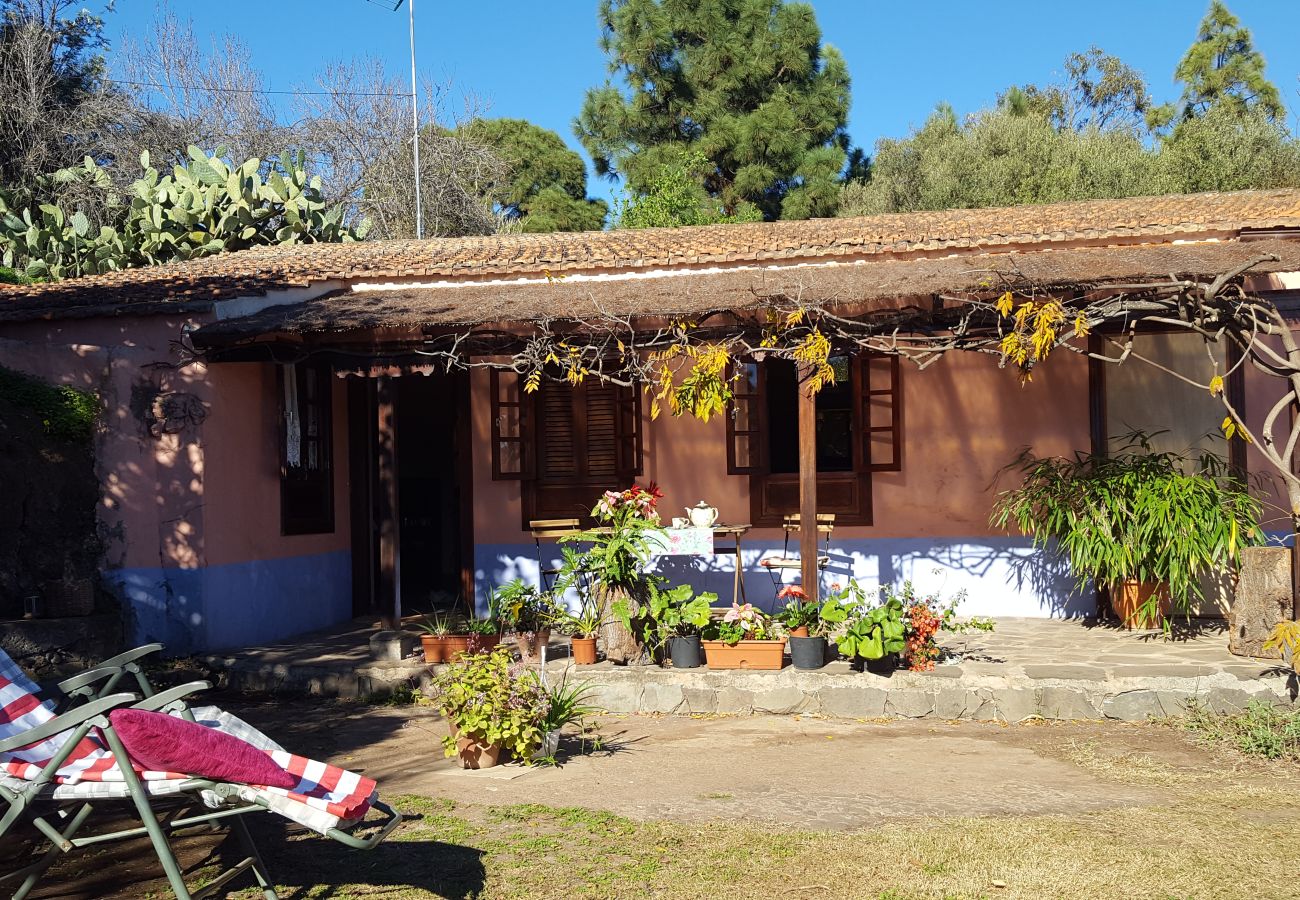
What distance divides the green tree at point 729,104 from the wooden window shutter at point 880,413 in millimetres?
14623

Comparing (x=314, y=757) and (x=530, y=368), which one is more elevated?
(x=530, y=368)

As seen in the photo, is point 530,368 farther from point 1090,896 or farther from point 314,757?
point 1090,896

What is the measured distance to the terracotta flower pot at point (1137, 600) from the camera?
8758 millimetres

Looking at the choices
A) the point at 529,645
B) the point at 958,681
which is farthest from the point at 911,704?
the point at 529,645

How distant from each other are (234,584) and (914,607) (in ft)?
18.1

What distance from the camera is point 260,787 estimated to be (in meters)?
3.68

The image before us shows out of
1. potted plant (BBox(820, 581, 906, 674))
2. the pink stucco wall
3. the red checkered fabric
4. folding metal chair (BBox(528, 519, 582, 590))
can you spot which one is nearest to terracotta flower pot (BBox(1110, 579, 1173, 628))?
the pink stucco wall

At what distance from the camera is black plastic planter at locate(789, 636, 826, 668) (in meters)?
7.66

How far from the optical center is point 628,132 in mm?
25875

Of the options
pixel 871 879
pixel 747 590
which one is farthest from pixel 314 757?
pixel 747 590

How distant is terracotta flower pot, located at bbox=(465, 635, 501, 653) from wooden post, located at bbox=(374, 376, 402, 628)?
0.90m

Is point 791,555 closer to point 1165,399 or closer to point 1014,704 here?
point 1014,704

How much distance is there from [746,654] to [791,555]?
2.41m

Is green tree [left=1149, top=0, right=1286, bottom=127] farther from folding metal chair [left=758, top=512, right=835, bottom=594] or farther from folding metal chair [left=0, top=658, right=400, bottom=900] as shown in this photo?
folding metal chair [left=0, top=658, right=400, bottom=900]
